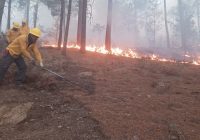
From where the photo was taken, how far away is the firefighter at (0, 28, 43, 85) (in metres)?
9.61

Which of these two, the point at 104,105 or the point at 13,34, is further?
the point at 13,34

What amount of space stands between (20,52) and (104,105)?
345cm

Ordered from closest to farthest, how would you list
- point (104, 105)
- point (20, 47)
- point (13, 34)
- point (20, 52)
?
point (104, 105) → point (20, 47) → point (20, 52) → point (13, 34)

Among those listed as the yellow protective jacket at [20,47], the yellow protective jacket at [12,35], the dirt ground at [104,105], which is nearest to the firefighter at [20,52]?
the yellow protective jacket at [20,47]

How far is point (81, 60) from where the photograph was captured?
15484mm

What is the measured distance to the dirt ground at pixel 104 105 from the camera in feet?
22.2

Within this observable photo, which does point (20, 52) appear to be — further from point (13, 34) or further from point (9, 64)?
point (13, 34)

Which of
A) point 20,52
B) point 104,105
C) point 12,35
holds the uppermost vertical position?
point 12,35

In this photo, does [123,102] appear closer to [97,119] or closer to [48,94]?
[97,119]

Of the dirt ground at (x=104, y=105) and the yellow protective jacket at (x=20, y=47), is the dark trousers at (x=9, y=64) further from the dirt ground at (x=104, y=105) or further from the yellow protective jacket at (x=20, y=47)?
the dirt ground at (x=104, y=105)

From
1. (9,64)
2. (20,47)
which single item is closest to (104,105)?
(20,47)

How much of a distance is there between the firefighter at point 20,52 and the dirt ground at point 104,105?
1.32 feet

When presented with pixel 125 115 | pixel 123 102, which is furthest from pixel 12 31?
pixel 125 115

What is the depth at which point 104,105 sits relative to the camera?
8.19 metres
